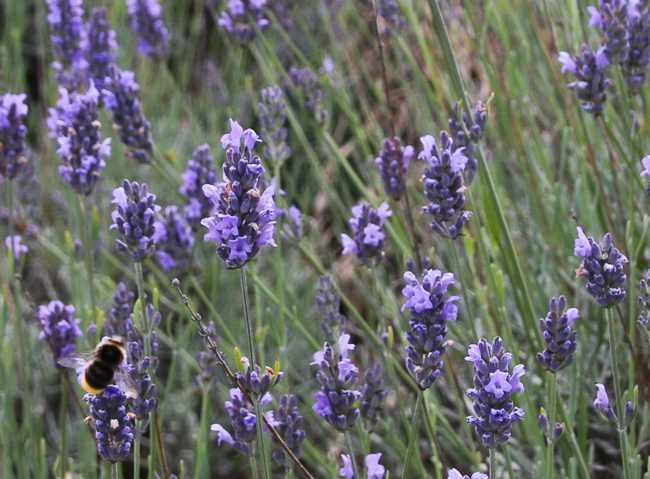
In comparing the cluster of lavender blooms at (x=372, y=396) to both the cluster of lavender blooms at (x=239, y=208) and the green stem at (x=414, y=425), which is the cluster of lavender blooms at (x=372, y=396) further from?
the cluster of lavender blooms at (x=239, y=208)

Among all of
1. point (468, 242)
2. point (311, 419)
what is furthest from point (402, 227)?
point (311, 419)

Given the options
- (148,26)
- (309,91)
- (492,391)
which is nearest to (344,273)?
(309,91)

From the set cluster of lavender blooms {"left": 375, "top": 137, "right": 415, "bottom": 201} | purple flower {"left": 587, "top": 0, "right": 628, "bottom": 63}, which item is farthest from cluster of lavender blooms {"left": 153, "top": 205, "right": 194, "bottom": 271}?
purple flower {"left": 587, "top": 0, "right": 628, "bottom": 63}

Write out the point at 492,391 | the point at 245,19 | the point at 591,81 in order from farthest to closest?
1. the point at 245,19
2. the point at 591,81
3. the point at 492,391

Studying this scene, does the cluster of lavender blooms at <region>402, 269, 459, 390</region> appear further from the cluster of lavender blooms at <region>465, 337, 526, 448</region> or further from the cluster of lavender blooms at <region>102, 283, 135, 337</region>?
the cluster of lavender blooms at <region>102, 283, 135, 337</region>

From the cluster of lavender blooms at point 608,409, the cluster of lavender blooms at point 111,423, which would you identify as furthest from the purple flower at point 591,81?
the cluster of lavender blooms at point 111,423

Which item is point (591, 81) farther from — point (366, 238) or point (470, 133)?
point (366, 238)

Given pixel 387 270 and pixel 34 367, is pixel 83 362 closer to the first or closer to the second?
pixel 34 367
